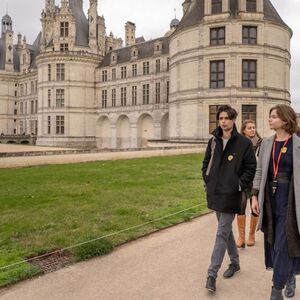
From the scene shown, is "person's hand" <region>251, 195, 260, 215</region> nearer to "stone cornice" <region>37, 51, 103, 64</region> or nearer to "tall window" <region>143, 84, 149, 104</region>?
"tall window" <region>143, 84, 149, 104</region>

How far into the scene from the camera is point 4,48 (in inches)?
2557

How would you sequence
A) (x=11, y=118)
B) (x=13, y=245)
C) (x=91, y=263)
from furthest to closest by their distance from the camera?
(x=11, y=118) < (x=13, y=245) < (x=91, y=263)

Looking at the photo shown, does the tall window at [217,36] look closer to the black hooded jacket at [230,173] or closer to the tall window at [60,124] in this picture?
the tall window at [60,124]

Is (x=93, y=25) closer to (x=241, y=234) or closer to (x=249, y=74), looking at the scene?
(x=249, y=74)

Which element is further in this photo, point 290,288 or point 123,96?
point 123,96

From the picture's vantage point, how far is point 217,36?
2962 centimetres

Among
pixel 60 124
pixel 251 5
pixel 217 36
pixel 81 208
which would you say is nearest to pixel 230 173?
pixel 81 208

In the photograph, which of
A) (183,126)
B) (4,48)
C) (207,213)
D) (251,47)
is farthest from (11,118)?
(207,213)

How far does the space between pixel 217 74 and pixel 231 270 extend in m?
26.8

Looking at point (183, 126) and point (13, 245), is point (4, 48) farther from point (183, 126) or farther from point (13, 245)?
point (13, 245)

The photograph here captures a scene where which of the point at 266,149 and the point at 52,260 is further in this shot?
the point at 52,260

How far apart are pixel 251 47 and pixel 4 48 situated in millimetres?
50656

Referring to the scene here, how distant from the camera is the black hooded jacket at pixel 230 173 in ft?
14.2

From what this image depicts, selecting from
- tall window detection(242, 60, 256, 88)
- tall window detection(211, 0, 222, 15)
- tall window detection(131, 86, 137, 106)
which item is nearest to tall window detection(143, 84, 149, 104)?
tall window detection(131, 86, 137, 106)
